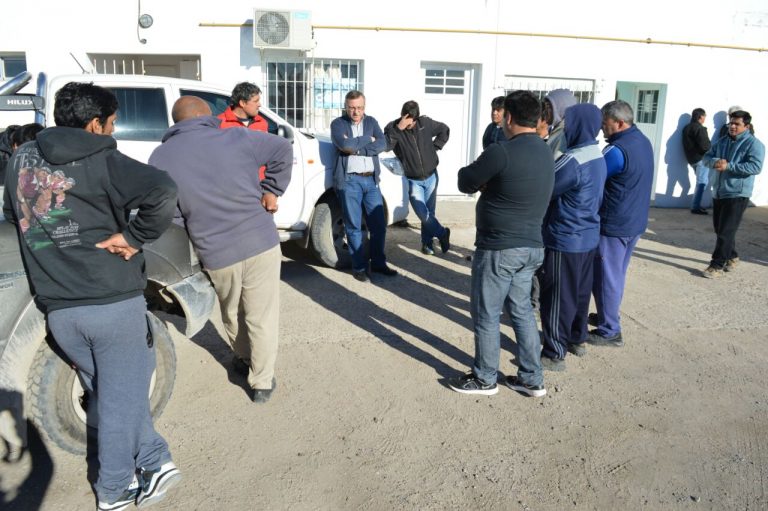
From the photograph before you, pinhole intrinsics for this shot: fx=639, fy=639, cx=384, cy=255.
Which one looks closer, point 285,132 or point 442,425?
point 442,425

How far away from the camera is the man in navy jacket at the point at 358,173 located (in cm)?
614

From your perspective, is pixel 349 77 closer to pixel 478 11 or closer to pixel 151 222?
pixel 478 11

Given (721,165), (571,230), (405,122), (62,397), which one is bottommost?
(62,397)

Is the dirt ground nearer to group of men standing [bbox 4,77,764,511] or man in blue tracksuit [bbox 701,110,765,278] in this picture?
group of men standing [bbox 4,77,764,511]

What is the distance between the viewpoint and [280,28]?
30.7 ft

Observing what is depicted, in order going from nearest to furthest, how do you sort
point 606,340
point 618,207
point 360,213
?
point 618,207
point 606,340
point 360,213

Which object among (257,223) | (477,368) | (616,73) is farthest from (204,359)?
(616,73)

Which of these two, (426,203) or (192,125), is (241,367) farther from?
(426,203)

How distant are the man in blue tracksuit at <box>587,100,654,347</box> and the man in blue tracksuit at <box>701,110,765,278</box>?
2.62m

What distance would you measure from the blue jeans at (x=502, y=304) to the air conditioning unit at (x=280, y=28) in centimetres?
654

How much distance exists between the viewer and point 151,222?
270 cm

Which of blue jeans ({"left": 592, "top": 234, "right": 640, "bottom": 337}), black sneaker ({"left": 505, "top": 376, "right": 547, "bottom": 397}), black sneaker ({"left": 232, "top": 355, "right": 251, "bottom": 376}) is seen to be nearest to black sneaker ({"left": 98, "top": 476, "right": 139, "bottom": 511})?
black sneaker ({"left": 232, "top": 355, "right": 251, "bottom": 376})

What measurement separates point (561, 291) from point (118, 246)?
3.00 metres

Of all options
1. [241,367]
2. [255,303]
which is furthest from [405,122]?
[255,303]
